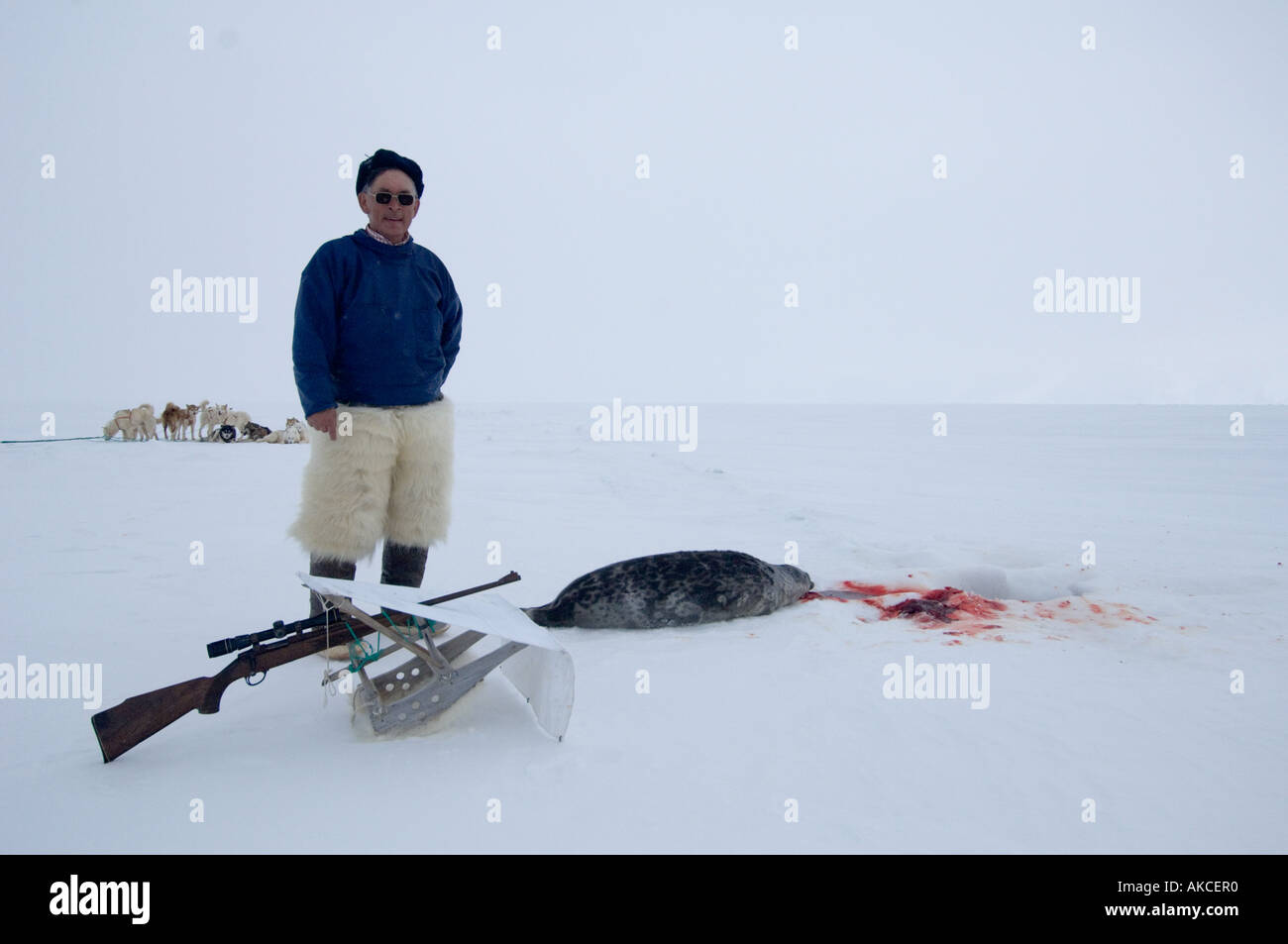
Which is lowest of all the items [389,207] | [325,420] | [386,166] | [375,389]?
[325,420]

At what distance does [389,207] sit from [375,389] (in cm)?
91

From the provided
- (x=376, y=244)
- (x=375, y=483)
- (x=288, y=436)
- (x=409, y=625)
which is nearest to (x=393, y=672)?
(x=409, y=625)

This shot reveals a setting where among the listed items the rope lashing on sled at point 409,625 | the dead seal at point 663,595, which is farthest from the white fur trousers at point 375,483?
the dead seal at point 663,595

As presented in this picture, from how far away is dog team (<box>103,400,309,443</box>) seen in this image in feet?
55.5

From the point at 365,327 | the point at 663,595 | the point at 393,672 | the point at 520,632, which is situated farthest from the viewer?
the point at 663,595

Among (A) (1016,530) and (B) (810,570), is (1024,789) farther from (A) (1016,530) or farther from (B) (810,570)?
(A) (1016,530)

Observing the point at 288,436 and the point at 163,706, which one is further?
the point at 288,436

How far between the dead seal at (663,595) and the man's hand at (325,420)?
1.64 meters

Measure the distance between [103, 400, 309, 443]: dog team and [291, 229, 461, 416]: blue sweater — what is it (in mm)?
15960

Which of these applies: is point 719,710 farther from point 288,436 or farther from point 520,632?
point 288,436

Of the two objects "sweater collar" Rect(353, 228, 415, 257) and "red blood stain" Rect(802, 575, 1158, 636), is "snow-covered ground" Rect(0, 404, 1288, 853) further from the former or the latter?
"sweater collar" Rect(353, 228, 415, 257)

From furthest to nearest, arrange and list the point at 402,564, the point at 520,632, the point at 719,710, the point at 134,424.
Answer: the point at 134,424
the point at 402,564
the point at 719,710
the point at 520,632

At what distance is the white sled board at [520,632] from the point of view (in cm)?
265

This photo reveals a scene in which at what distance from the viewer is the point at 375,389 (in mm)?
3861
